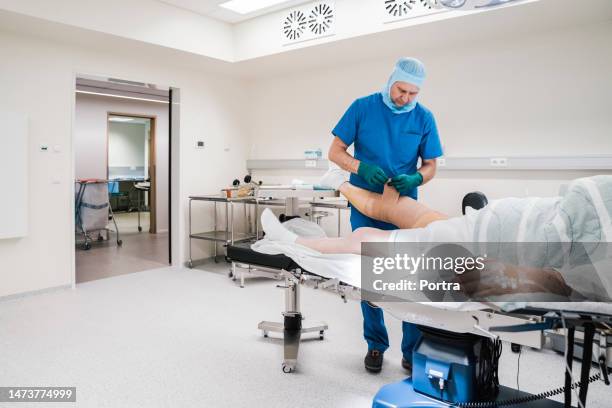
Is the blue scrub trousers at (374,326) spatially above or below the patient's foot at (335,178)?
below

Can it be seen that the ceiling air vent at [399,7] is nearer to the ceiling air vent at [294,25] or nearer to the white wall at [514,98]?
the white wall at [514,98]

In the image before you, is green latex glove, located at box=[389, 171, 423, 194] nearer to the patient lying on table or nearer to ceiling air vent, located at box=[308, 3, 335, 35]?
the patient lying on table

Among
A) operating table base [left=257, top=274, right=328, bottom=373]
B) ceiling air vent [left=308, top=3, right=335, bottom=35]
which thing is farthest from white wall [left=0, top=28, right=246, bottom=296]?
operating table base [left=257, top=274, right=328, bottom=373]

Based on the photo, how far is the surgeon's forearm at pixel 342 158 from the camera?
2.33 meters

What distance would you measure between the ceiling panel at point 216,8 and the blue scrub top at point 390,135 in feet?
6.87

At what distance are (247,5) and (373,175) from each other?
9.17 ft

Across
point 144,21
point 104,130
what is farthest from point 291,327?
point 104,130

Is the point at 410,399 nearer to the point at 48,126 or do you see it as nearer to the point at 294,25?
the point at 294,25

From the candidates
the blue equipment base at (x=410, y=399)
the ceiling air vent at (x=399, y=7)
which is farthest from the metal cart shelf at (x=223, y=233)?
the blue equipment base at (x=410, y=399)

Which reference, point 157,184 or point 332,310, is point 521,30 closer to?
point 332,310

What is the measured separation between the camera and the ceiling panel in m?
Answer: 3.99

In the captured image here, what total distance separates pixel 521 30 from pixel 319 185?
2268mm

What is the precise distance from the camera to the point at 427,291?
1386 millimetres

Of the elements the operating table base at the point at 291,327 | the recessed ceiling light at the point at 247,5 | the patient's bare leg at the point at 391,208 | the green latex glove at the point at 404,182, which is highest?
the recessed ceiling light at the point at 247,5
